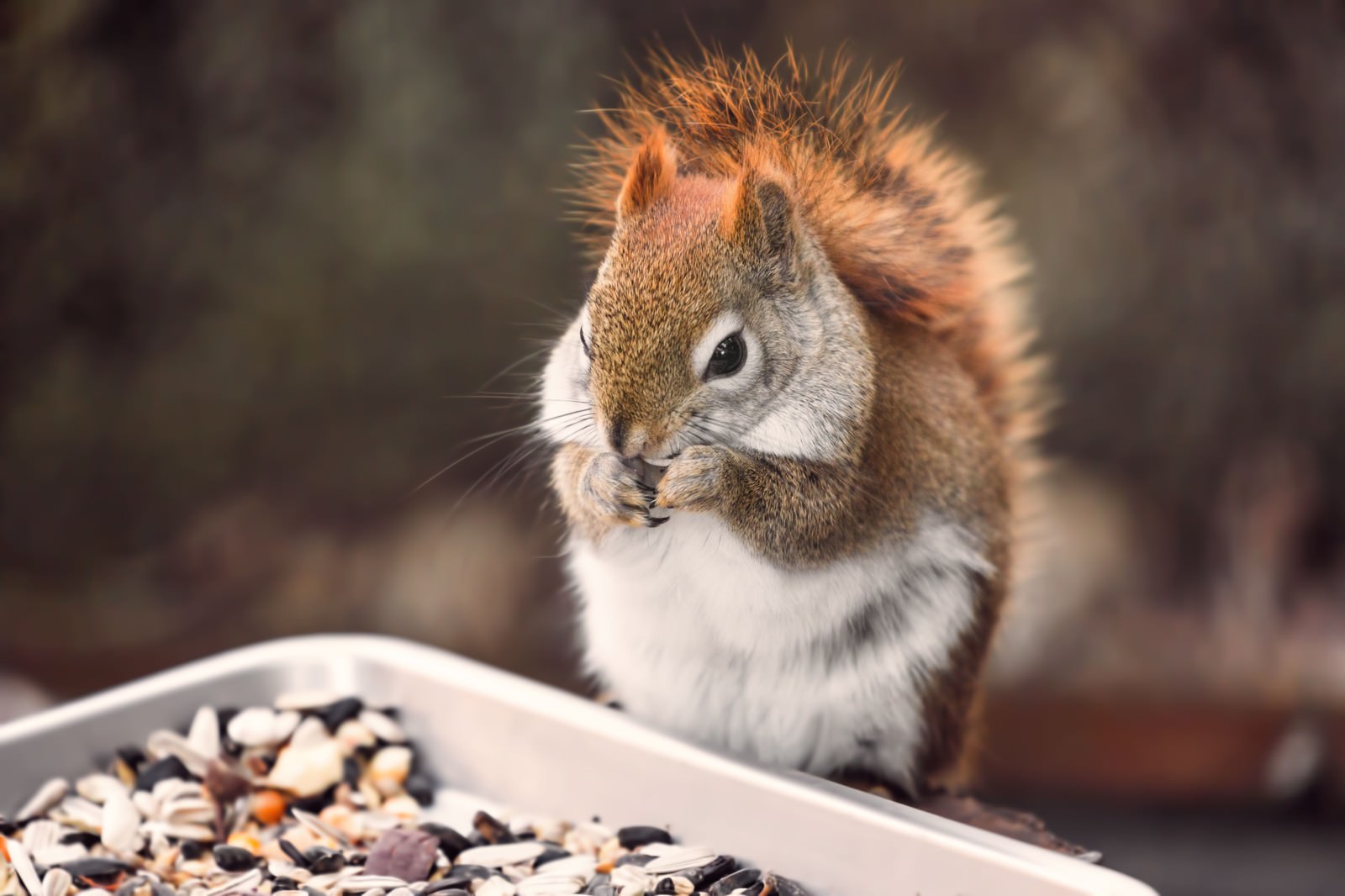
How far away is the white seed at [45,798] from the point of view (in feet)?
3.80

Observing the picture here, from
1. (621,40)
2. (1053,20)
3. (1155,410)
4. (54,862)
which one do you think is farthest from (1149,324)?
(54,862)

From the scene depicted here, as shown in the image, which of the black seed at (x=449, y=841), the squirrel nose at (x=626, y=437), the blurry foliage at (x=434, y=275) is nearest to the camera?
the squirrel nose at (x=626, y=437)

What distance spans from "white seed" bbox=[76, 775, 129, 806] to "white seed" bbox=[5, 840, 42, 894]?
0.12m

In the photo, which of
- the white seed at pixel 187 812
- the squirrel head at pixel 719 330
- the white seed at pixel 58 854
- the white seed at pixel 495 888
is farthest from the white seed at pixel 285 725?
the squirrel head at pixel 719 330

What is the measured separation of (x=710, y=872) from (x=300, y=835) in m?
0.40

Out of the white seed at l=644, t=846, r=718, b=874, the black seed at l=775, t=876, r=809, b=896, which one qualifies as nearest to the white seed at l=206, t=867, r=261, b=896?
the white seed at l=644, t=846, r=718, b=874

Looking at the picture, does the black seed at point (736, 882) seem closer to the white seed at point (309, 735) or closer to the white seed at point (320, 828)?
the white seed at point (320, 828)

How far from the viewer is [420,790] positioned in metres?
1.24

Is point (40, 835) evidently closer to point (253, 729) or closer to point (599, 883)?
point (253, 729)

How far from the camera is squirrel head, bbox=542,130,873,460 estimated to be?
888mm

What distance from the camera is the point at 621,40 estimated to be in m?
1.76

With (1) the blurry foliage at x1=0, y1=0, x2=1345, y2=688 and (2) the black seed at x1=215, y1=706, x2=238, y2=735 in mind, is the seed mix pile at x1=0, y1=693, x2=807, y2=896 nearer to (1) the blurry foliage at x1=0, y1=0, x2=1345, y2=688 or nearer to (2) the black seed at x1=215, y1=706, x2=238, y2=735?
(2) the black seed at x1=215, y1=706, x2=238, y2=735

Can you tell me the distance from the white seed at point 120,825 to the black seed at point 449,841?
0.87ft

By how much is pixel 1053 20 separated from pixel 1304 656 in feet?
3.37
